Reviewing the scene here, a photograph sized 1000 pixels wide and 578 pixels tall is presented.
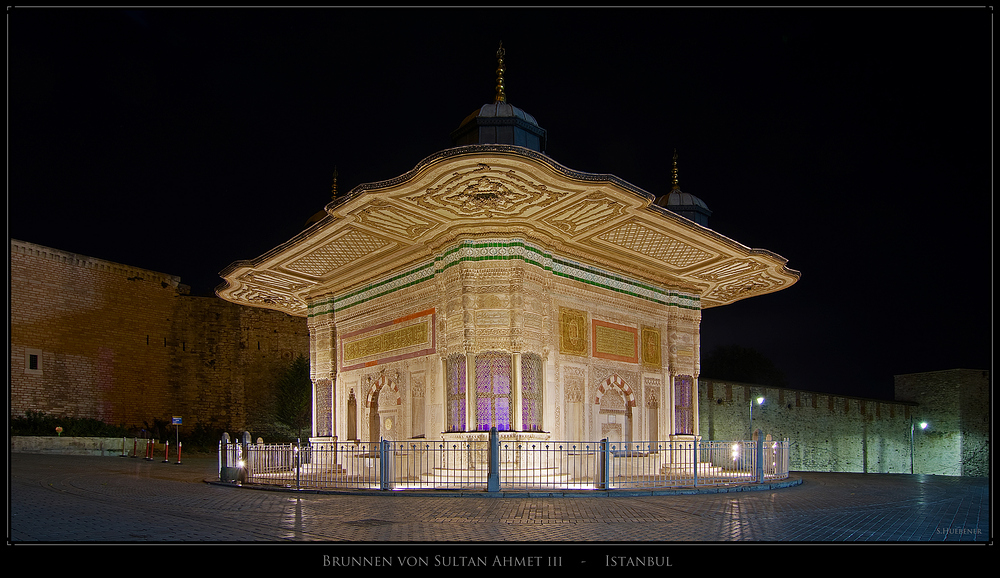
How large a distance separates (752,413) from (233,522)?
2187 cm

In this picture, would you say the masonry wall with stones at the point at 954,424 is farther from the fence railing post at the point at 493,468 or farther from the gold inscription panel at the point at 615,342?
the fence railing post at the point at 493,468

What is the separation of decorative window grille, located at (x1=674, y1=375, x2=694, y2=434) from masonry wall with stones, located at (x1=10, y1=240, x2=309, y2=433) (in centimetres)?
2381

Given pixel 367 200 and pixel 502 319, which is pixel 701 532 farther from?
pixel 367 200

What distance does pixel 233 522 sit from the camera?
6.42 metres

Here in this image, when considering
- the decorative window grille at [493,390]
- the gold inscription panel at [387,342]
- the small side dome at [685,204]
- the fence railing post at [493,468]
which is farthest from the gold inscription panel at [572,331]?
the small side dome at [685,204]

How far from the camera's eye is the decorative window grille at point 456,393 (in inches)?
443

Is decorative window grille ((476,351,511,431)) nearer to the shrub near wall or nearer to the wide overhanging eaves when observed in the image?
the wide overhanging eaves

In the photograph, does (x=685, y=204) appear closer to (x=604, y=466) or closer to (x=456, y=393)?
(x=456, y=393)

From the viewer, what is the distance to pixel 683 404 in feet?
47.7

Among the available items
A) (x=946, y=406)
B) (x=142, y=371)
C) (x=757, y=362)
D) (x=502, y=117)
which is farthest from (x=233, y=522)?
(x=757, y=362)

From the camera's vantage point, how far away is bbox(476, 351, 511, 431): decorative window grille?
11.0 metres

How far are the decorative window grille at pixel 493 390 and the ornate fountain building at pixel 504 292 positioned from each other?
0.8 inches

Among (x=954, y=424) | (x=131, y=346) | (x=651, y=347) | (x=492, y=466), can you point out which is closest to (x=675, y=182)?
(x=651, y=347)

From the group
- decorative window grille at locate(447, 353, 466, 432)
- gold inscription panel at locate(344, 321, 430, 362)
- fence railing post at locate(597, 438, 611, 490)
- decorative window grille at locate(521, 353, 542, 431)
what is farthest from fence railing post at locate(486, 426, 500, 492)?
gold inscription panel at locate(344, 321, 430, 362)
